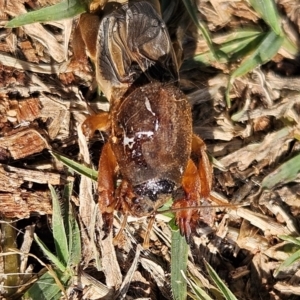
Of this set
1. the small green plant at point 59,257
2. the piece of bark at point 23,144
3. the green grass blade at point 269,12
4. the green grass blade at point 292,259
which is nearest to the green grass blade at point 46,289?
the small green plant at point 59,257

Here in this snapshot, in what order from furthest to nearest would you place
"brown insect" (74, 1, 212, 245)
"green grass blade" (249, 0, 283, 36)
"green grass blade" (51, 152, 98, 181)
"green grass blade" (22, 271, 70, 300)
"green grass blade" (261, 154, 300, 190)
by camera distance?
"green grass blade" (261, 154, 300, 190), "green grass blade" (249, 0, 283, 36), "green grass blade" (51, 152, 98, 181), "green grass blade" (22, 271, 70, 300), "brown insect" (74, 1, 212, 245)

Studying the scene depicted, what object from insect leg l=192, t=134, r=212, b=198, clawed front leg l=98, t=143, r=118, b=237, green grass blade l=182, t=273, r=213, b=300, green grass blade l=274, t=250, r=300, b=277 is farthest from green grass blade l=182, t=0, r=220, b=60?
green grass blade l=182, t=273, r=213, b=300

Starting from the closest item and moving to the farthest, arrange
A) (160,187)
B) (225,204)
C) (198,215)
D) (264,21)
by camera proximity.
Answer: (160,187), (198,215), (225,204), (264,21)

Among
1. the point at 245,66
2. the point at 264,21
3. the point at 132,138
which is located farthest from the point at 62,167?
the point at 264,21

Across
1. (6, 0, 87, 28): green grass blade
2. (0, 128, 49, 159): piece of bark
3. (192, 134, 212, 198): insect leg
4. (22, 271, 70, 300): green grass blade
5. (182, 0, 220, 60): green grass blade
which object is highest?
(6, 0, 87, 28): green grass blade

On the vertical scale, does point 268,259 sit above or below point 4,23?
below

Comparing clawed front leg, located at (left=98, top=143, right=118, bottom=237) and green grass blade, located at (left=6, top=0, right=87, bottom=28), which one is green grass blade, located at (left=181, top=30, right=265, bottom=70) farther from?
clawed front leg, located at (left=98, top=143, right=118, bottom=237)

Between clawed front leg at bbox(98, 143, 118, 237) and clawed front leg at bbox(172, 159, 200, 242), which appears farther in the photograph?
clawed front leg at bbox(172, 159, 200, 242)

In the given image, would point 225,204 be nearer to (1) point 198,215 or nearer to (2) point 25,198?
(1) point 198,215
